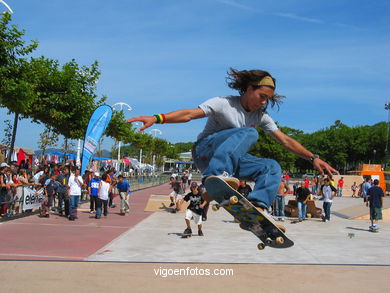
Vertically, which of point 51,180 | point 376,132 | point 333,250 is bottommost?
point 333,250

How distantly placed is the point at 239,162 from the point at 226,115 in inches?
18.2

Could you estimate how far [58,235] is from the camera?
1247 cm

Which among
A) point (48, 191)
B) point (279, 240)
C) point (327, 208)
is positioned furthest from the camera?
point (327, 208)

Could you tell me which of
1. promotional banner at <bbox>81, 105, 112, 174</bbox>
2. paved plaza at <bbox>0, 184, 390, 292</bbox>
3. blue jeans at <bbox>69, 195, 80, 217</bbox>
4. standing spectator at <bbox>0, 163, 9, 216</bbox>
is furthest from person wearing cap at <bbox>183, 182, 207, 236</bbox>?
standing spectator at <bbox>0, 163, 9, 216</bbox>

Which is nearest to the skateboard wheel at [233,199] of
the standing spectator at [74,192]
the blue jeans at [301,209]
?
the standing spectator at [74,192]

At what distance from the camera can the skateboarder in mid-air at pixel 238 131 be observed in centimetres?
404

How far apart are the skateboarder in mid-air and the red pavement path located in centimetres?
614

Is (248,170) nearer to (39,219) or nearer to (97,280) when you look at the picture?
(97,280)

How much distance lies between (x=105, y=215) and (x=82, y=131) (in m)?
5.23

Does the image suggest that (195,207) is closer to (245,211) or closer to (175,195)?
(175,195)

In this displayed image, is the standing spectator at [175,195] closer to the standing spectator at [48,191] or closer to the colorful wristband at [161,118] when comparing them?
the standing spectator at [48,191]

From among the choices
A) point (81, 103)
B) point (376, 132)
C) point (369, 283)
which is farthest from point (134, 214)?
point (376, 132)

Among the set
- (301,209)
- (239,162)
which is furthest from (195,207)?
(239,162)

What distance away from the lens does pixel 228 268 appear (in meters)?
8.79
